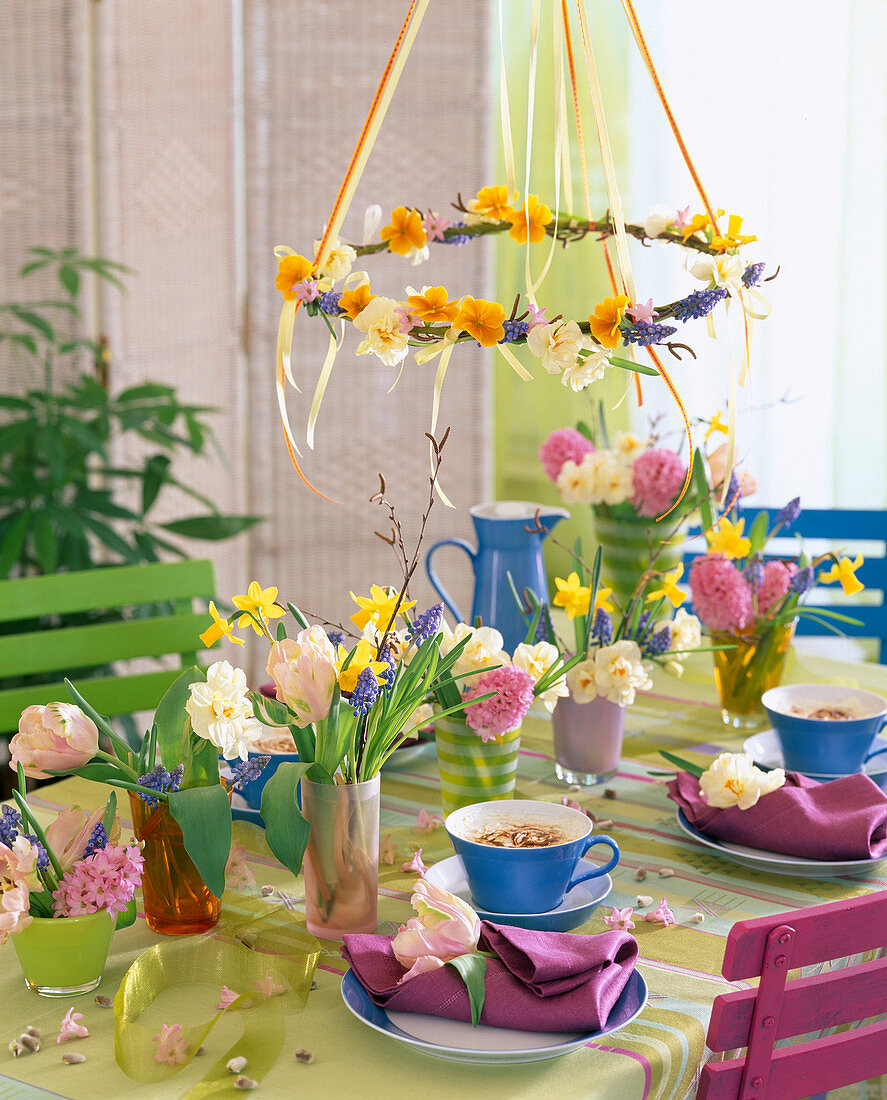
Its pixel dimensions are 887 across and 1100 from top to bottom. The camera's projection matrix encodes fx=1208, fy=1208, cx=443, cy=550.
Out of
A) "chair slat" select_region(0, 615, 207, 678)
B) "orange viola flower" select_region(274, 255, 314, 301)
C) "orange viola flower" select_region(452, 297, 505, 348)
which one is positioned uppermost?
"orange viola flower" select_region(274, 255, 314, 301)

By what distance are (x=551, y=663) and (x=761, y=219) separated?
1690 mm

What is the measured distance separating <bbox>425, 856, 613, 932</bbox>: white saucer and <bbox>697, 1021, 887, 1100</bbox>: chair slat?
209 mm

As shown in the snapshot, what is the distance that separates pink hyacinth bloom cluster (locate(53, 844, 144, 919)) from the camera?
3.09ft

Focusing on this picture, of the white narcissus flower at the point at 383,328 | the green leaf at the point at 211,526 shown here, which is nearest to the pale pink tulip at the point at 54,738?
the white narcissus flower at the point at 383,328

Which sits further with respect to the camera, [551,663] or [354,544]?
[354,544]

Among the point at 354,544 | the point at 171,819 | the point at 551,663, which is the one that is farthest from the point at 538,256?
the point at 171,819

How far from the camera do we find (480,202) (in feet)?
4.52

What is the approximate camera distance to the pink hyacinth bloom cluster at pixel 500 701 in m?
1.20

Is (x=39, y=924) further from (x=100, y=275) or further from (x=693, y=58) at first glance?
(x=693, y=58)

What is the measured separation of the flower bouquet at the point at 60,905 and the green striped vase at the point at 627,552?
3.25ft

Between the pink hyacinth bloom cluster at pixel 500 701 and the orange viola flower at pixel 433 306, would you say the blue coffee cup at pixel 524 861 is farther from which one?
the orange viola flower at pixel 433 306

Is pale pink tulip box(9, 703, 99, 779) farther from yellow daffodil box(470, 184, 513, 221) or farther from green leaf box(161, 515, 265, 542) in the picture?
green leaf box(161, 515, 265, 542)

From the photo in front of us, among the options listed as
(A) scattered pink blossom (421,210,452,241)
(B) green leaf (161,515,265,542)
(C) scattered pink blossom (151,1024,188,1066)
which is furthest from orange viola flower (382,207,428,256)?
(B) green leaf (161,515,265,542)

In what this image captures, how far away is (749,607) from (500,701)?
52 cm
